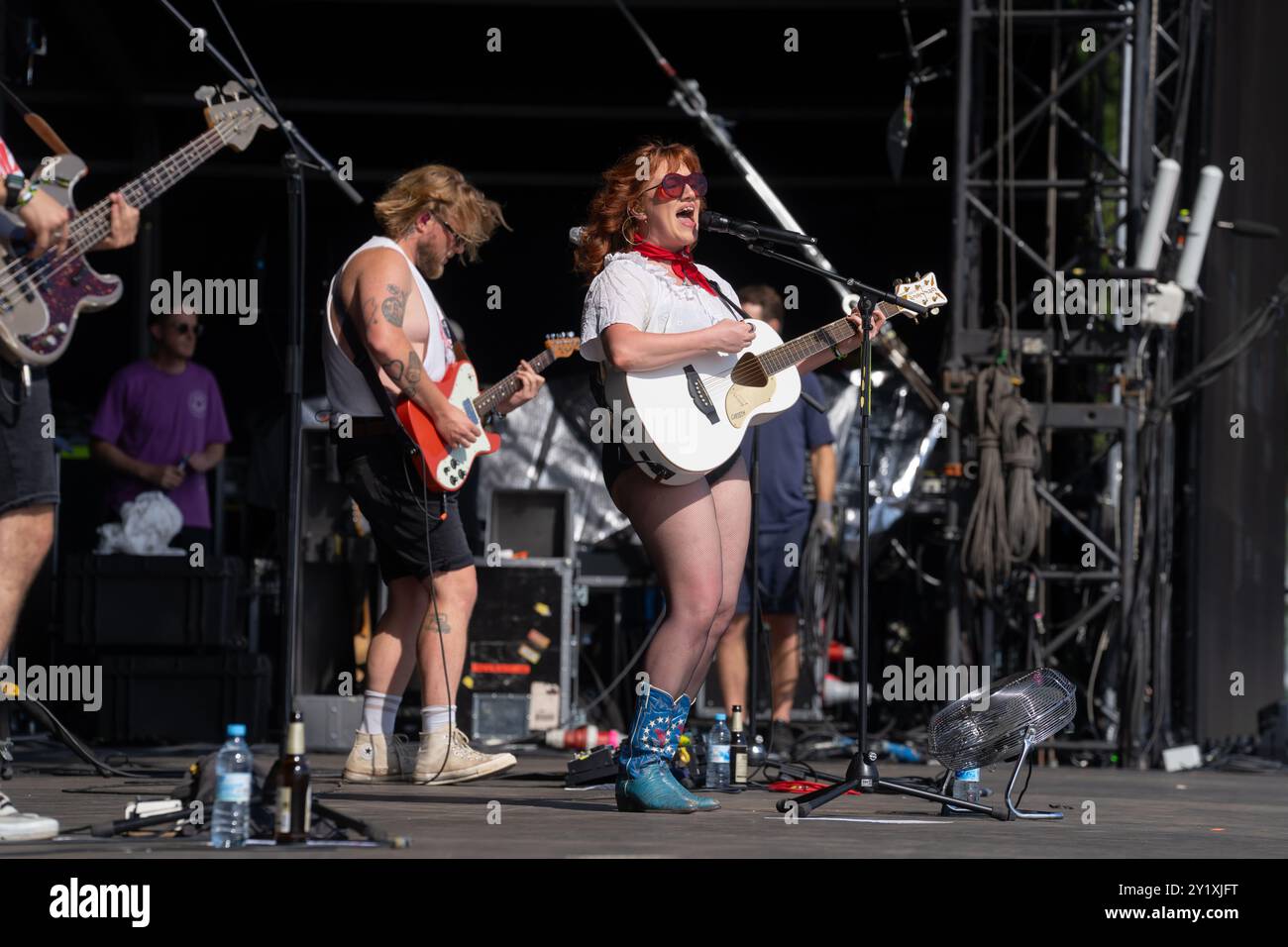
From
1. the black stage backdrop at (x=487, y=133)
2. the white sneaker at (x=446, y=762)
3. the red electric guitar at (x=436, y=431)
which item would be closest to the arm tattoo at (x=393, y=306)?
the red electric guitar at (x=436, y=431)

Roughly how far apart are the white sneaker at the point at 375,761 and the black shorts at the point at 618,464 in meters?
1.54

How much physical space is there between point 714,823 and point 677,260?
1571 millimetres

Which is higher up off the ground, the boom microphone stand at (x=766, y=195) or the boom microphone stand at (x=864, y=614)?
the boom microphone stand at (x=766, y=195)

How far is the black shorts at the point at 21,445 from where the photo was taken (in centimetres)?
381

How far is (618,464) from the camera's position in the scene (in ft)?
15.0

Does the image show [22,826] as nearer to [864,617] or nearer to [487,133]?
[864,617]

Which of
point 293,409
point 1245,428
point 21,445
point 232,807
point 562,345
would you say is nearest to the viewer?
point 232,807

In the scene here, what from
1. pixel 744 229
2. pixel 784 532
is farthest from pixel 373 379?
pixel 784 532

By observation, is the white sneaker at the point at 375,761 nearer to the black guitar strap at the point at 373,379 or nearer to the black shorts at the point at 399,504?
the black shorts at the point at 399,504

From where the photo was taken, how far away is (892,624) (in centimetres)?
954

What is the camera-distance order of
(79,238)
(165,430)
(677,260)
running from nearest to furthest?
(79,238), (677,260), (165,430)

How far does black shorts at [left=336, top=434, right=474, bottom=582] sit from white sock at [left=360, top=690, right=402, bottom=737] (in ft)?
1.49

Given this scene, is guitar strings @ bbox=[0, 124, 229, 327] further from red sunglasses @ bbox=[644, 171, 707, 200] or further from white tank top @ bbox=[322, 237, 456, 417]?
red sunglasses @ bbox=[644, 171, 707, 200]
